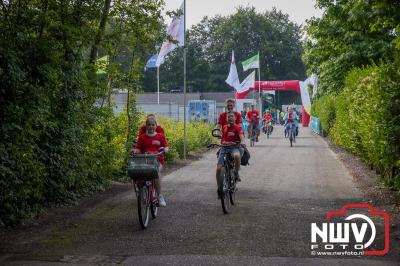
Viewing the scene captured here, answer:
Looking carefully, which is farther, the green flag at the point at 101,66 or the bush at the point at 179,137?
the bush at the point at 179,137

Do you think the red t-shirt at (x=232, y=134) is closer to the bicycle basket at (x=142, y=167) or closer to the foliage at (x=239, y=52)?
the bicycle basket at (x=142, y=167)

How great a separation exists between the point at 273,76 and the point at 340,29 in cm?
7312

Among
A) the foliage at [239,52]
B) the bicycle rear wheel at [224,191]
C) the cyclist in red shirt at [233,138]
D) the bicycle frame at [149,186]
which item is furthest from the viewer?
the foliage at [239,52]

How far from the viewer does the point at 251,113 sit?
3047 cm

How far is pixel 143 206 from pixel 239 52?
315 feet

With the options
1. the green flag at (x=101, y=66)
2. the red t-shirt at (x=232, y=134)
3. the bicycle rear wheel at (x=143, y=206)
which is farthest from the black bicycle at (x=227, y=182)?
the green flag at (x=101, y=66)

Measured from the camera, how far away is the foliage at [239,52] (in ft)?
322

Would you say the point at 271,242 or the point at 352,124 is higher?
the point at 352,124

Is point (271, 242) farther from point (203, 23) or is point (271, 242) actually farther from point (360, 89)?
point (203, 23)

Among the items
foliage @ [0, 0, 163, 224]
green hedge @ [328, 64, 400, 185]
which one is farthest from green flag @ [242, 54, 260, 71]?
foliage @ [0, 0, 163, 224]

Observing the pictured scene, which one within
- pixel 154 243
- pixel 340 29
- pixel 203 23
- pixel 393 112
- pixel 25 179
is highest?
pixel 203 23

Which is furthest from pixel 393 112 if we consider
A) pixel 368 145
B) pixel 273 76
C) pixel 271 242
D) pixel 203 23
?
pixel 203 23

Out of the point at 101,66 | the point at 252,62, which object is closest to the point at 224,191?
the point at 101,66

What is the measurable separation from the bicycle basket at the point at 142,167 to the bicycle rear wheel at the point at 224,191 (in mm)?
1444
